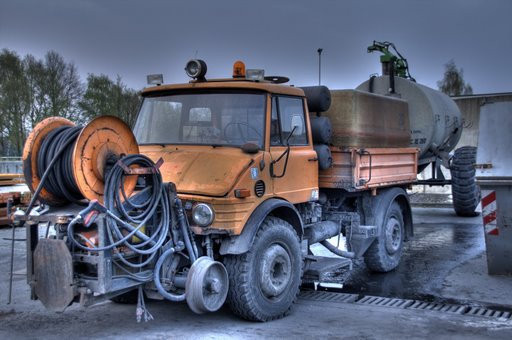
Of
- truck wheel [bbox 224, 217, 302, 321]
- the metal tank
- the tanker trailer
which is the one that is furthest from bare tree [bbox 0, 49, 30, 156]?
truck wheel [bbox 224, 217, 302, 321]

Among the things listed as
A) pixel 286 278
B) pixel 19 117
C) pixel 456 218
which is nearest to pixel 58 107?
pixel 19 117

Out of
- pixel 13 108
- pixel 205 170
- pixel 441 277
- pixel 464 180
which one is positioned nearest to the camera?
pixel 205 170

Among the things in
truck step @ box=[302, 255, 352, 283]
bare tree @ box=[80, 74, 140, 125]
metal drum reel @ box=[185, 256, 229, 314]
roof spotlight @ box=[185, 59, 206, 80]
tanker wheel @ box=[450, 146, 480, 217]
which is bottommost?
truck step @ box=[302, 255, 352, 283]

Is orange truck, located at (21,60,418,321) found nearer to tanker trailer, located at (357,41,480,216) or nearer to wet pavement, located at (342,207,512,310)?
wet pavement, located at (342,207,512,310)

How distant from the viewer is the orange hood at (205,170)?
5707 millimetres

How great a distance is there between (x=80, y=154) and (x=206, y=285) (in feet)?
5.27

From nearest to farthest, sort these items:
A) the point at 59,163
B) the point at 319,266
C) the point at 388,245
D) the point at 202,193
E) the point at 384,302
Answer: the point at 59,163 → the point at 202,193 → the point at 384,302 → the point at 319,266 → the point at 388,245

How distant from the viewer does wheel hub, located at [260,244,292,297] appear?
5.92m

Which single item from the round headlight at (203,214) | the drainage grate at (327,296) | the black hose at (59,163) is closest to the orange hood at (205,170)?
the round headlight at (203,214)

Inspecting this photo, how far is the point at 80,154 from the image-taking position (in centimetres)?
495

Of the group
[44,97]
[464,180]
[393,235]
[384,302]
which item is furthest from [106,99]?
[384,302]

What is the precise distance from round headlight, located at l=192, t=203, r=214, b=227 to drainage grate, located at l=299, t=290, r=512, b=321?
2.11 m

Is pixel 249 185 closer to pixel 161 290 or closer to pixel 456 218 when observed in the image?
pixel 161 290

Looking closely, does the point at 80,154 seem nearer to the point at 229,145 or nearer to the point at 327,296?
the point at 229,145
